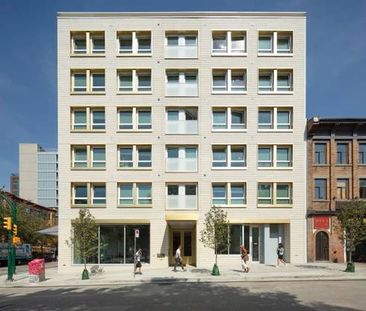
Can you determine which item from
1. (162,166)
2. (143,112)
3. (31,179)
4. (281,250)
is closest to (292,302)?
(281,250)

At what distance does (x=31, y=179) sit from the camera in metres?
129

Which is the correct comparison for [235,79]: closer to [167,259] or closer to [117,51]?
[117,51]

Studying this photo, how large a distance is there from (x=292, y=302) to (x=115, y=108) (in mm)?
20184

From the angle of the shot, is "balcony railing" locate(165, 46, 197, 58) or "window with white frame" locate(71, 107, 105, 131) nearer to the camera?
"window with white frame" locate(71, 107, 105, 131)

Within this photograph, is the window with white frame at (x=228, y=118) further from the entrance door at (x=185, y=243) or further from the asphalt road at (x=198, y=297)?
the asphalt road at (x=198, y=297)

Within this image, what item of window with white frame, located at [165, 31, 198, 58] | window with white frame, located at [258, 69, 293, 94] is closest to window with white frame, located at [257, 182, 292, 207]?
window with white frame, located at [258, 69, 293, 94]

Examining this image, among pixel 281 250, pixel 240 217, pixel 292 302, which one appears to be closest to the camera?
pixel 292 302

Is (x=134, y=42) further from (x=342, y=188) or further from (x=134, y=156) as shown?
(x=342, y=188)

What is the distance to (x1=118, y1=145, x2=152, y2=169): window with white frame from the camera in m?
29.0

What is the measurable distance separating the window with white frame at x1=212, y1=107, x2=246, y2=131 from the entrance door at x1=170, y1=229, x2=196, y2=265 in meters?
8.85

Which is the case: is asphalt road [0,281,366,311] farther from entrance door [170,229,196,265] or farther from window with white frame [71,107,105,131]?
window with white frame [71,107,105,131]

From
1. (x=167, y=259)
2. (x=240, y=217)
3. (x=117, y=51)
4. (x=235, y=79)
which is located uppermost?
(x=117, y=51)

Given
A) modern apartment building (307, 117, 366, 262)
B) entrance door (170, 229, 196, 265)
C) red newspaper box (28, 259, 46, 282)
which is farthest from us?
modern apartment building (307, 117, 366, 262)

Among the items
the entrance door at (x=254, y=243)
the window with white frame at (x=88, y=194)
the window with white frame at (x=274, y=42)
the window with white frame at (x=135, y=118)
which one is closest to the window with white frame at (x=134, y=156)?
the window with white frame at (x=135, y=118)
